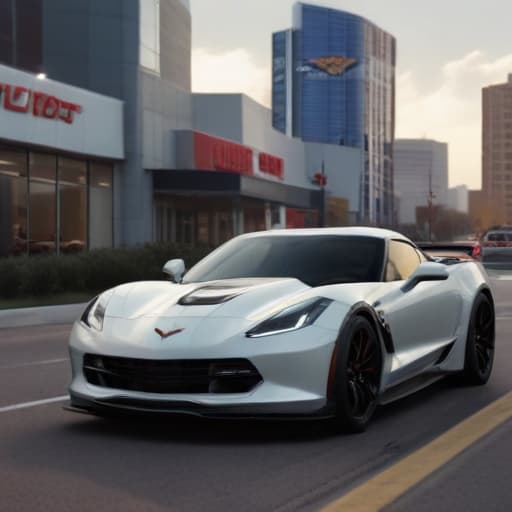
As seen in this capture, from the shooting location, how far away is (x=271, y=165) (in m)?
49.9

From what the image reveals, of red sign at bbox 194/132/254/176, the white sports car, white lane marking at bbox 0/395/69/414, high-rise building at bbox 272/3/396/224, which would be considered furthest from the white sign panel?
high-rise building at bbox 272/3/396/224

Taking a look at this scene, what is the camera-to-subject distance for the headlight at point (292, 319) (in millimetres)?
5633

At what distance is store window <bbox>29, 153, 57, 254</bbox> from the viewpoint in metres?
31.4

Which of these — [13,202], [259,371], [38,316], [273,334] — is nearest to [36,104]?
[13,202]

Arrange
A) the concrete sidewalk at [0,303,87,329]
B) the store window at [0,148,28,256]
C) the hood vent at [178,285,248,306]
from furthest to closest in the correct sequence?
the store window at [0,148,28,256]
the concrete sidewalk at [0,303,87,329]
the hood vent at [178,285,248,306]

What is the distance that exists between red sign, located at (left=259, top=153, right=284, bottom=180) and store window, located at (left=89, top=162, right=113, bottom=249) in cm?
1368

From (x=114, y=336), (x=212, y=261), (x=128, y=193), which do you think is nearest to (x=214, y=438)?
(x=114, y=336)

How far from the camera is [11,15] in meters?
35.9

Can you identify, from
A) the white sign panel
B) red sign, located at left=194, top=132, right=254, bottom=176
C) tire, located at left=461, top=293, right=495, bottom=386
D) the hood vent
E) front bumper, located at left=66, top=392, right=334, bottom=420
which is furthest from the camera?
red sign, located at left=194, top=132, right=254, bottom=176

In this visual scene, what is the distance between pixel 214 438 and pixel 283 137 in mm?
54476

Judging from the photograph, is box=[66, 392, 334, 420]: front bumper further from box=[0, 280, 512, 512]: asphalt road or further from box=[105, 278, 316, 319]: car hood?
box=[105, 278, 316, 319]: car hood

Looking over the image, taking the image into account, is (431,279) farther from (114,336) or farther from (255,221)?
(255,221)

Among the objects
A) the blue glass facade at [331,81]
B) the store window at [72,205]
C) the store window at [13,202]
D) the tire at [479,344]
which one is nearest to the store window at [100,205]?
the store window at [72,205]

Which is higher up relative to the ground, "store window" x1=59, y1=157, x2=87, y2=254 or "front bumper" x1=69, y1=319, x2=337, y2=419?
"store window" x1=59, y1=157, x2=87, y2=254
